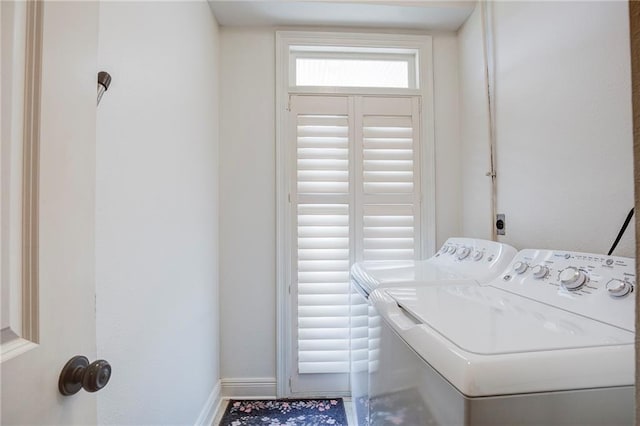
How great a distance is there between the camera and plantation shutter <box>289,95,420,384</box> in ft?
6.03

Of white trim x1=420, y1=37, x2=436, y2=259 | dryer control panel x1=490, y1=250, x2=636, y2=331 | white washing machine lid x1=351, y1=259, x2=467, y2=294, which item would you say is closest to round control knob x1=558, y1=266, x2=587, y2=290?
dryer control panel x1=490, y1=250, x2=636, y2=331

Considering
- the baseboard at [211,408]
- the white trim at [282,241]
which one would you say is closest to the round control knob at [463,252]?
the white trim at [282,241]

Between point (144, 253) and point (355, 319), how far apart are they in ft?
3.03

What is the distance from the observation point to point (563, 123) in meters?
1.16

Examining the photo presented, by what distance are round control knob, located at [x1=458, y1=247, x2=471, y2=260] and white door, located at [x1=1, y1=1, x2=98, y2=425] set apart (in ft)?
4.69

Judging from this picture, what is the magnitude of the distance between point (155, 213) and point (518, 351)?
43.8 inches

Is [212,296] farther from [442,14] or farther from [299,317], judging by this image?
[442,14]

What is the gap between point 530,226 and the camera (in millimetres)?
1319

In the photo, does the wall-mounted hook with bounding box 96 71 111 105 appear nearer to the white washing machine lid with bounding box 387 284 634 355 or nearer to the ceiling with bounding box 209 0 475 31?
the white washing machine lid with bounding box 387 284 634 355

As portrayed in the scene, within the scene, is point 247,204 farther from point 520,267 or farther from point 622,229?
point 622,229

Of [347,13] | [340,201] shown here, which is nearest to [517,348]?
[340,201]

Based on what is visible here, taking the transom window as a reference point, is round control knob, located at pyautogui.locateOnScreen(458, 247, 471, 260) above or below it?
below

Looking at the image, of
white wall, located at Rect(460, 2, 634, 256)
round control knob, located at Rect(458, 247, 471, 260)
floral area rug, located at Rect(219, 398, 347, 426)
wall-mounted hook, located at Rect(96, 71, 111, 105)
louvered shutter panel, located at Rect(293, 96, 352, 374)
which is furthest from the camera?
louvered shutter panel, located at Rect(293, 96, 352, 374)

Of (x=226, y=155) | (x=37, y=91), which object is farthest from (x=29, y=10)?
(x=226, y=155)
